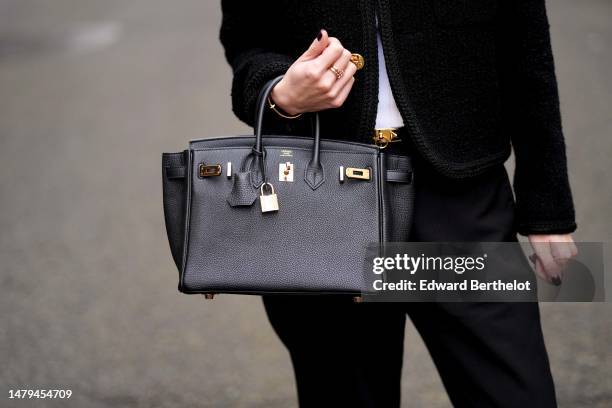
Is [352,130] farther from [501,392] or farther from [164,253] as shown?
[164,253]

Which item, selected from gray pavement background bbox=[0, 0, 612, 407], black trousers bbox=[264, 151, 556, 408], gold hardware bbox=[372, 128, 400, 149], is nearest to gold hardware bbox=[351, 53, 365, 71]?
gold hardware bbox=[372, 128, 400, 149]

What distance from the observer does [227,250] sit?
169 centimetres

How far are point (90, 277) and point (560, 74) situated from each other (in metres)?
5.21

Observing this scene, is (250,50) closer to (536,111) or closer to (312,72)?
(312,72)

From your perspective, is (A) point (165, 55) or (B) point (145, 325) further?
(A) point (165, 55)

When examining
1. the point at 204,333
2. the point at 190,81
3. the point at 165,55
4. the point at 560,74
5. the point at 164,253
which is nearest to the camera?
the point at 204,333

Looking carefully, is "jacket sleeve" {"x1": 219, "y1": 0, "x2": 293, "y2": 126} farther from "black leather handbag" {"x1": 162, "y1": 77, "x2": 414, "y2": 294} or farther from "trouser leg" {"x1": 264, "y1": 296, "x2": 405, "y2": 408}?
"trouser leg" {"x1": 264, "y1": 296, "x2": 405, "y2": 408}

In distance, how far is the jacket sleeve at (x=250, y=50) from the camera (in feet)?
5.80

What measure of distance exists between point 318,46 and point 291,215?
324 mm

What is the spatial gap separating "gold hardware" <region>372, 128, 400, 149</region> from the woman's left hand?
394 mm

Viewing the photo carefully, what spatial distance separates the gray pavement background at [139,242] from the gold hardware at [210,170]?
201 centimetres

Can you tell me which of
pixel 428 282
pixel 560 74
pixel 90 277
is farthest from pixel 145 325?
pixel 560 74

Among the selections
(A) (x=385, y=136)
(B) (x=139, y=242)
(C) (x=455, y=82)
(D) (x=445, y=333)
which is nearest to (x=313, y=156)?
(A) (x=385, y=136)

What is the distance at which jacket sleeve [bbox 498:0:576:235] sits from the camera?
180 cm
